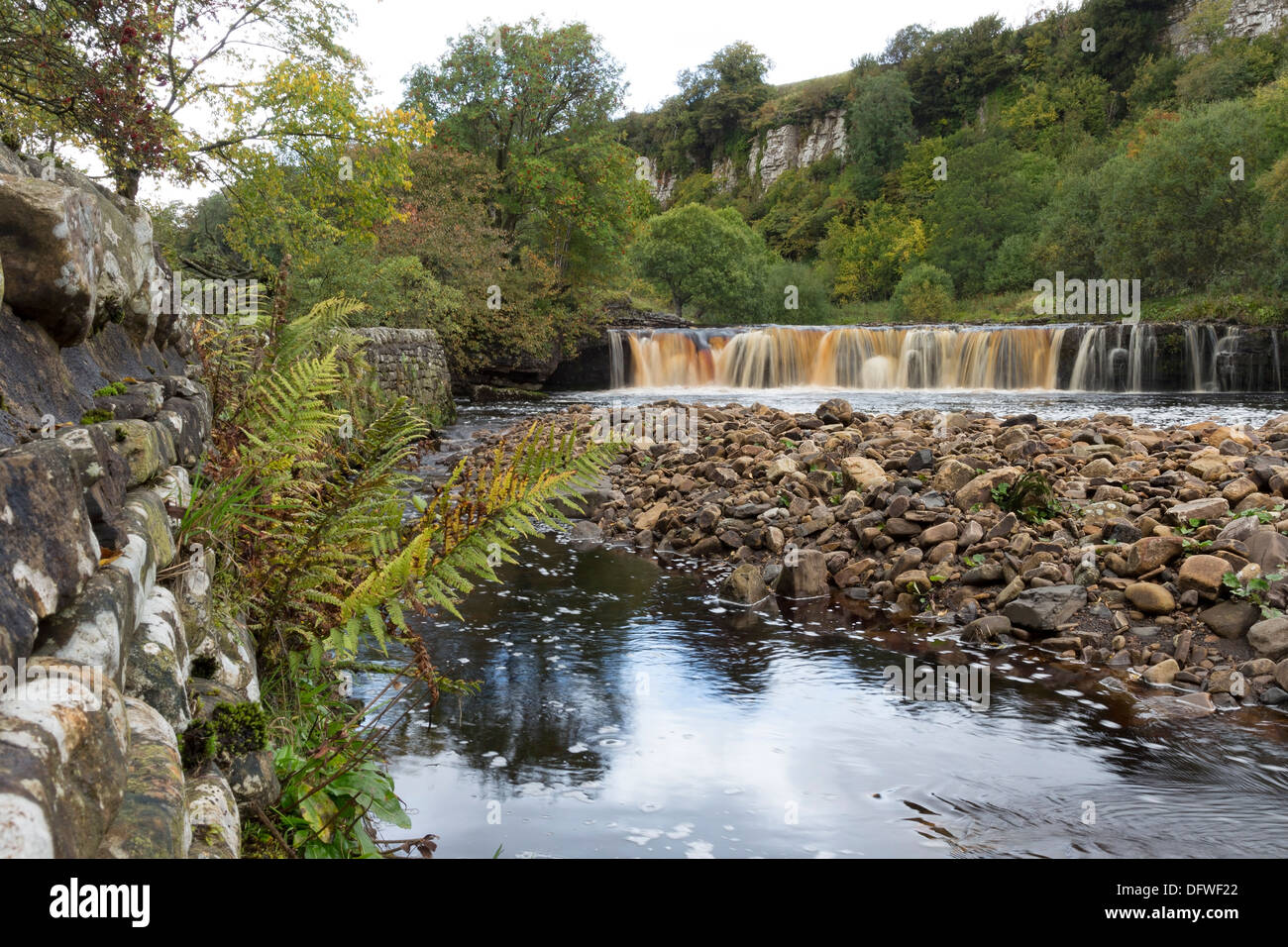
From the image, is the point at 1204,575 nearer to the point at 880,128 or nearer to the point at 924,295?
the point at 924,295

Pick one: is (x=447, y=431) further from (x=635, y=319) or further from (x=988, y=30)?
(x=988, y=30)

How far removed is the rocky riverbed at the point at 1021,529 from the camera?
5.98 metres

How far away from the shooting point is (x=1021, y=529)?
25.3ft

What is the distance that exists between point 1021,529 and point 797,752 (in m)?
4.11

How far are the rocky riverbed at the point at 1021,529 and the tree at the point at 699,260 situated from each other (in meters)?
38.2

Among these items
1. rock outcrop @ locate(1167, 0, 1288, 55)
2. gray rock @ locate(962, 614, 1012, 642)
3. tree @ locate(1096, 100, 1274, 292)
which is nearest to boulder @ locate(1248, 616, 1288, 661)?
gray rock @ locate(962, 614, 1012, 642)

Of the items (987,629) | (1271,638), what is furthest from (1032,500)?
(1271,638)

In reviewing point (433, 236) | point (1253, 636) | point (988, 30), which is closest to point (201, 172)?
point (433, 236)

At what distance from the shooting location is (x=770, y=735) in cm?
484

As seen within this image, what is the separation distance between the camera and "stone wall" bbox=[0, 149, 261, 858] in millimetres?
1421

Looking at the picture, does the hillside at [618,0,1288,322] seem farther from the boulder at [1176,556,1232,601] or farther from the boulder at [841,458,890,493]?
the boulder at [1176,556,1232,601]

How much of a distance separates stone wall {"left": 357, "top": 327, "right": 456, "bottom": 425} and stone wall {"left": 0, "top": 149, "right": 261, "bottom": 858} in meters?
13.6
